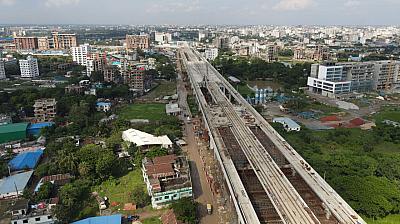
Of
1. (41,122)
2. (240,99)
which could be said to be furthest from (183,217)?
(41,122)

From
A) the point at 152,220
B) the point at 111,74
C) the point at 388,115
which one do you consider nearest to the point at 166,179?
the point at 152,220

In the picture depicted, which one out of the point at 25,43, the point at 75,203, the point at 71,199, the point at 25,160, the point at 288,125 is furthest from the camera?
the point at 25,43

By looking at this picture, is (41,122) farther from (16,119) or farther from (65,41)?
(65,41)

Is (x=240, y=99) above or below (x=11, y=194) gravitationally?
above

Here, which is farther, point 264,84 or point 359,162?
point 264,84

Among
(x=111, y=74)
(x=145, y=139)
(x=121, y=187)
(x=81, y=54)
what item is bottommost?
(x=121, y=187)

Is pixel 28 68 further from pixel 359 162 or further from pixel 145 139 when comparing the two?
pixel 359 162

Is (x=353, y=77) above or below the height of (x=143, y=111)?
above
